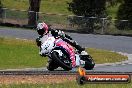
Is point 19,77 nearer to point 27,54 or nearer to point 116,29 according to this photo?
point 27,54

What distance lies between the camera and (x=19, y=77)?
12.2 meters

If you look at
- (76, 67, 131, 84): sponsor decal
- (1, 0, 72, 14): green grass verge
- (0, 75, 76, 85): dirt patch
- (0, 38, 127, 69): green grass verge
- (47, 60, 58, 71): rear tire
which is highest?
(76, 67, 131, 84): sponsor decal

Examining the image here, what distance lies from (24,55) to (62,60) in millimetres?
15560

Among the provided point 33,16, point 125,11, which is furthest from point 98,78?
point 125,11

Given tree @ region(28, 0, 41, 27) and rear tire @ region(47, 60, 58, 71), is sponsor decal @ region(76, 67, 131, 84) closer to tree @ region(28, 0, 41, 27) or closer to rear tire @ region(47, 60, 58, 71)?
rear tire @ region(47, 60, 58, 71)

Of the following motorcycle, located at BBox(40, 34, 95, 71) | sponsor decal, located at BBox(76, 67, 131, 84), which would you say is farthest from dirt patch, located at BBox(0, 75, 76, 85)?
sponsor decal, located at BBox(76, 67, 131, 84)

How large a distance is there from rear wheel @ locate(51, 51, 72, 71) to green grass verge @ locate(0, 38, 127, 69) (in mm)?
11660

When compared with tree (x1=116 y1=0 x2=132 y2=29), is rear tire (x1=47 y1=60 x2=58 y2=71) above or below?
above

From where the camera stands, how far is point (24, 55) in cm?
2659

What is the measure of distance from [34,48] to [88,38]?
7.84m

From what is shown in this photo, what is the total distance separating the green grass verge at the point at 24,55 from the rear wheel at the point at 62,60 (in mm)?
11660

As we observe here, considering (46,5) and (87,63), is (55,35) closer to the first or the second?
(87,63)

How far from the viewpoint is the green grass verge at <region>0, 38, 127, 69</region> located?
2392 cm

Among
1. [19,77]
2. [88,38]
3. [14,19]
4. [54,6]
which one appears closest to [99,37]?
[88,38]
